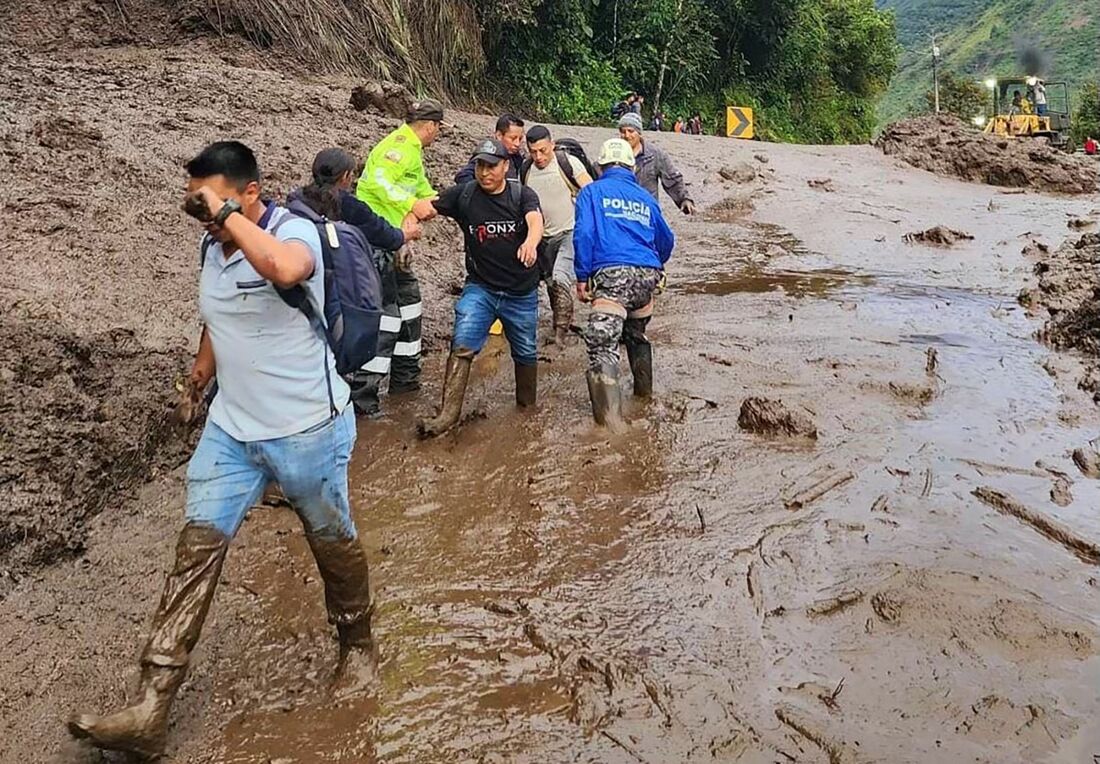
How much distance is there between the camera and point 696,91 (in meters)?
26.7

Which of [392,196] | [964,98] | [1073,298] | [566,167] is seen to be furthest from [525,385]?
[964,98]

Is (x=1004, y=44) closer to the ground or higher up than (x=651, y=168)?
higher up

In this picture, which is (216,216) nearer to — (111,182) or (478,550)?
(478,550)

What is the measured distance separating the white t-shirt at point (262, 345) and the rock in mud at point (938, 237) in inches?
417

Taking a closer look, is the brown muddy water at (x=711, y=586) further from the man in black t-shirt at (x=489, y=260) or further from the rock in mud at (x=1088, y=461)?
the man in black t-shirt at (x=489, y=260)

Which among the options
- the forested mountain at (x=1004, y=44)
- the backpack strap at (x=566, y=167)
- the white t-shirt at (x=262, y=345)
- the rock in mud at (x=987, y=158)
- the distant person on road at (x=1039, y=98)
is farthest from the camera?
the forested mountain at (x=1004, y=44)

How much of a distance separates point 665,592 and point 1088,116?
4919 centimetres

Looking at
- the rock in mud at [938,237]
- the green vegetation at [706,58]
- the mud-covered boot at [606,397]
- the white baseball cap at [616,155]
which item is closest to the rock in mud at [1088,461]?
the mud-covered boot at [606,397]

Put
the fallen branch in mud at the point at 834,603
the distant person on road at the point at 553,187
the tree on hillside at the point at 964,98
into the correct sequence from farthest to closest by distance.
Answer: the tree on hillside at the point at 964,98
the distant person on road at the point at 553,187
the fallen branch in mud at the point at 834,603

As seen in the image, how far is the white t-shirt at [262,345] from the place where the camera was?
3.08 meters

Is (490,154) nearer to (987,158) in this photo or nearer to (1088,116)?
(987,158)

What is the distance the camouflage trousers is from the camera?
6.06 m

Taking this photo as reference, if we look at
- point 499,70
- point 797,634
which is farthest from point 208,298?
point 499,70

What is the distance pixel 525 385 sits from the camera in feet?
21.0
